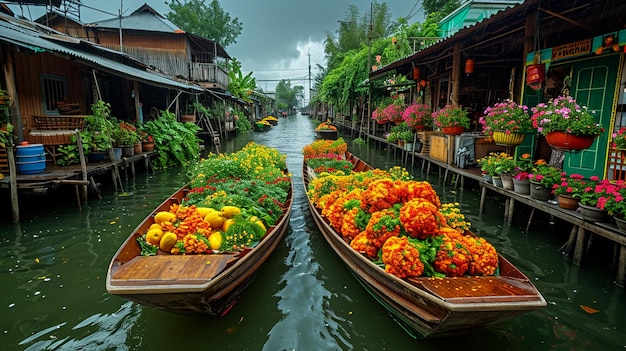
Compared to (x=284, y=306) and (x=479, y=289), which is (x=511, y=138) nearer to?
(x=479, y=289)

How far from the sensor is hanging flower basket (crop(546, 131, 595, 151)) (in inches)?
210

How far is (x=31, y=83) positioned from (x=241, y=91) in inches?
867

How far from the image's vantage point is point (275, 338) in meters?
4.00

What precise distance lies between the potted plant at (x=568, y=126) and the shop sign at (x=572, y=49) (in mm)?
1847

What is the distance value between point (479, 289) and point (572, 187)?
A: 341 centimetres

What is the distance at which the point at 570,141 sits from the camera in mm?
5387

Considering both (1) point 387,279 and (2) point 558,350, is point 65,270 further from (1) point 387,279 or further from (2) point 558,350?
(2) point 558,350

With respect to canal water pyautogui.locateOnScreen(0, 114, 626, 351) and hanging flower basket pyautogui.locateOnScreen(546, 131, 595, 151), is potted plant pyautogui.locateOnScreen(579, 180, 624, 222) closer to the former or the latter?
hanging flower basket pyautogui.locateOnScreen(546, 131, 595, 151)

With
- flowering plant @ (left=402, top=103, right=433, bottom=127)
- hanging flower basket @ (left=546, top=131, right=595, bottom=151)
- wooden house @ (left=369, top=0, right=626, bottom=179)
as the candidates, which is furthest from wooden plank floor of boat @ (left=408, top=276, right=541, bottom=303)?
flowering plant @ (left=402, top=103, right=433, bottom=127)

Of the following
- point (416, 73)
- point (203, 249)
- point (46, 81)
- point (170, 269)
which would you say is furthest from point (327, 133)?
point (170, 269)

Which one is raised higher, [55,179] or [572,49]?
[572,49]

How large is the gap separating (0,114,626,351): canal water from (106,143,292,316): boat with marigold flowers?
475 mm

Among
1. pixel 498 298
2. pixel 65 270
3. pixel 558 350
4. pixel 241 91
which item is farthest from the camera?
pixel 241 91

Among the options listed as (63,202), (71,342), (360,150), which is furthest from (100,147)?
(360,150)
